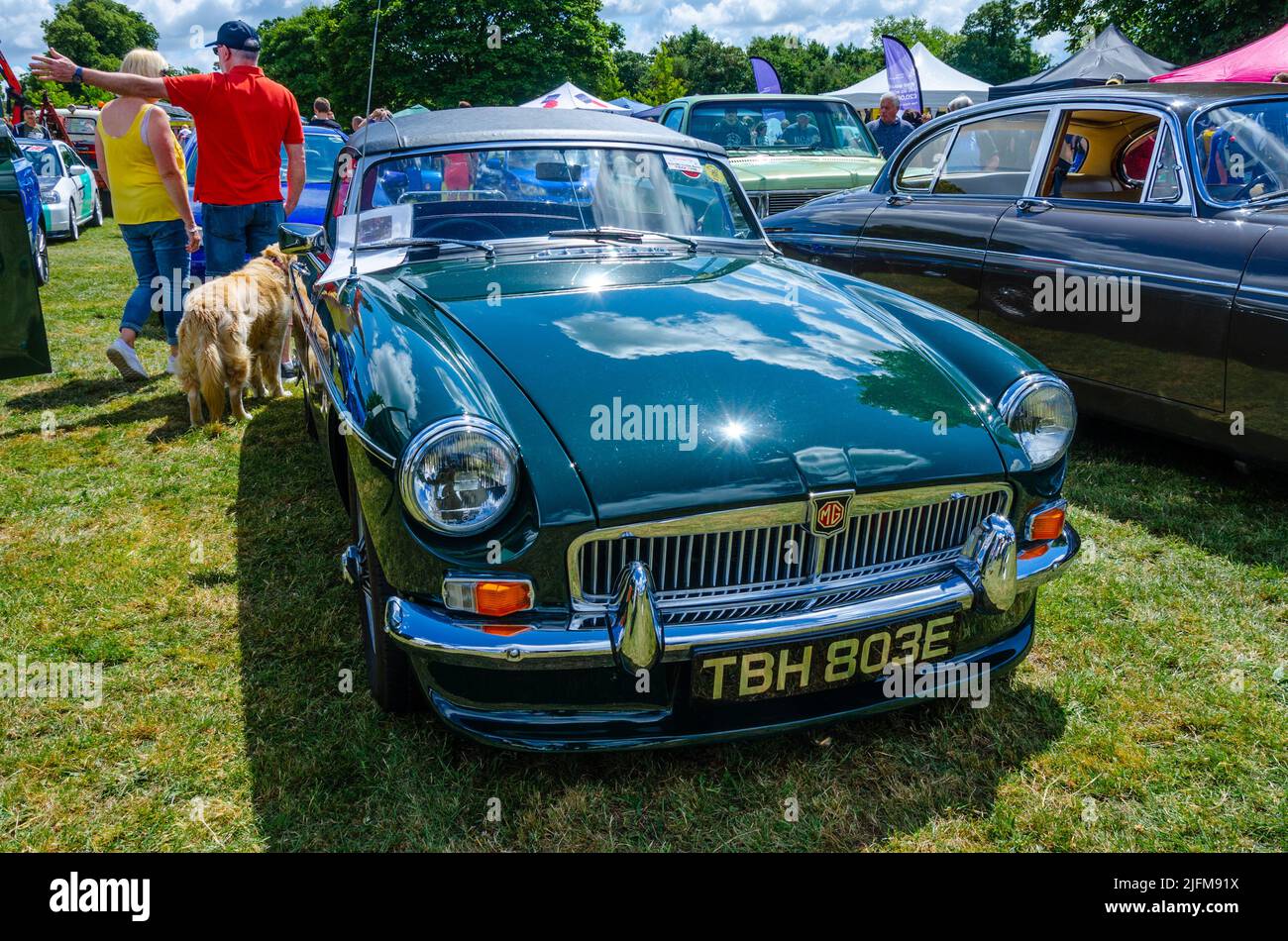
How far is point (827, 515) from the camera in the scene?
2184mm

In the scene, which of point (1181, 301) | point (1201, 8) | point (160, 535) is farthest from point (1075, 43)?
point (160, 535)

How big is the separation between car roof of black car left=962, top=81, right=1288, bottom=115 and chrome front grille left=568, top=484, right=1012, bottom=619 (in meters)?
2.82

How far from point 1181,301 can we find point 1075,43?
2927 cm

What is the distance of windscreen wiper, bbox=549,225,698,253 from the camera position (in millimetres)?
3344

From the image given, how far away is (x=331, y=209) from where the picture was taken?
3893 mm

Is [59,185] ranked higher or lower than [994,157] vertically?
higher

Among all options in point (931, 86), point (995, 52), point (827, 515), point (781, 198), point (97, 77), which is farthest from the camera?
point (995, 52)

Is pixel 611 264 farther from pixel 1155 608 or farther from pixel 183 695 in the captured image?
pixel 1155 608

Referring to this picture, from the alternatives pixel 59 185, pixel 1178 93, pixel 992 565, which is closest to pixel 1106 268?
pixel 1178 93

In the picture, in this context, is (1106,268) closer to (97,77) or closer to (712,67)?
(97,77)

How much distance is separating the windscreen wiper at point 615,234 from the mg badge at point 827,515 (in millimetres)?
1563

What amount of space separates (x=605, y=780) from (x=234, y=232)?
177 inches

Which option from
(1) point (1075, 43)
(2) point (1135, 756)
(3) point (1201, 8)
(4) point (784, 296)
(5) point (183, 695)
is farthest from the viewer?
(1) point (1075, 43)
